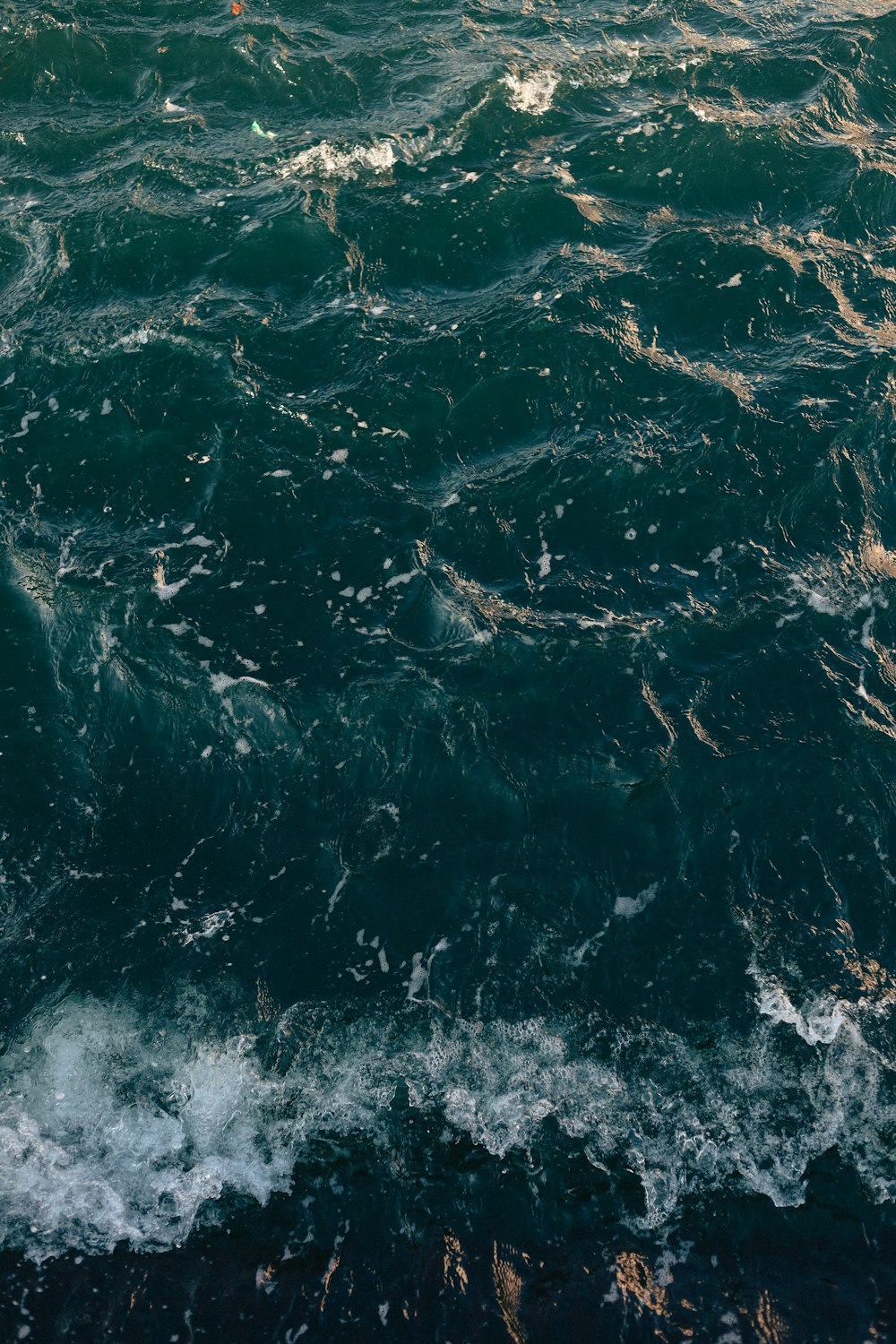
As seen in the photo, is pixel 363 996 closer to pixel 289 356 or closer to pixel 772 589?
pixel 772 589

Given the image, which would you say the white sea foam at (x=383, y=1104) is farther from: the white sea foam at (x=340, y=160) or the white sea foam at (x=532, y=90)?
the white sea foam at (x=532, y=90)

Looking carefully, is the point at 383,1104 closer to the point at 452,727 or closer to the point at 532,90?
the point at 452,727

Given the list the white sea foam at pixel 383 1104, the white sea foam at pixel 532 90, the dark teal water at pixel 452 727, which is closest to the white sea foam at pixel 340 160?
the dark teal water at pixel 452 727

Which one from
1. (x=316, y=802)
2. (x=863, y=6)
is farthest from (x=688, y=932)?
(x=863, y=6)

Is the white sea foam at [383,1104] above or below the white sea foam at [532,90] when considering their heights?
below

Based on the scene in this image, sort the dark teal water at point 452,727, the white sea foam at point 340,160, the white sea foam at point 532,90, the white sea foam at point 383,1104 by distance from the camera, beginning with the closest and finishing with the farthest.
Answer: the dark teal water at point 452,727, the white sea foam at point 383,1104, the white sea foam at point 340,160, the white sea foam at point 532,90
